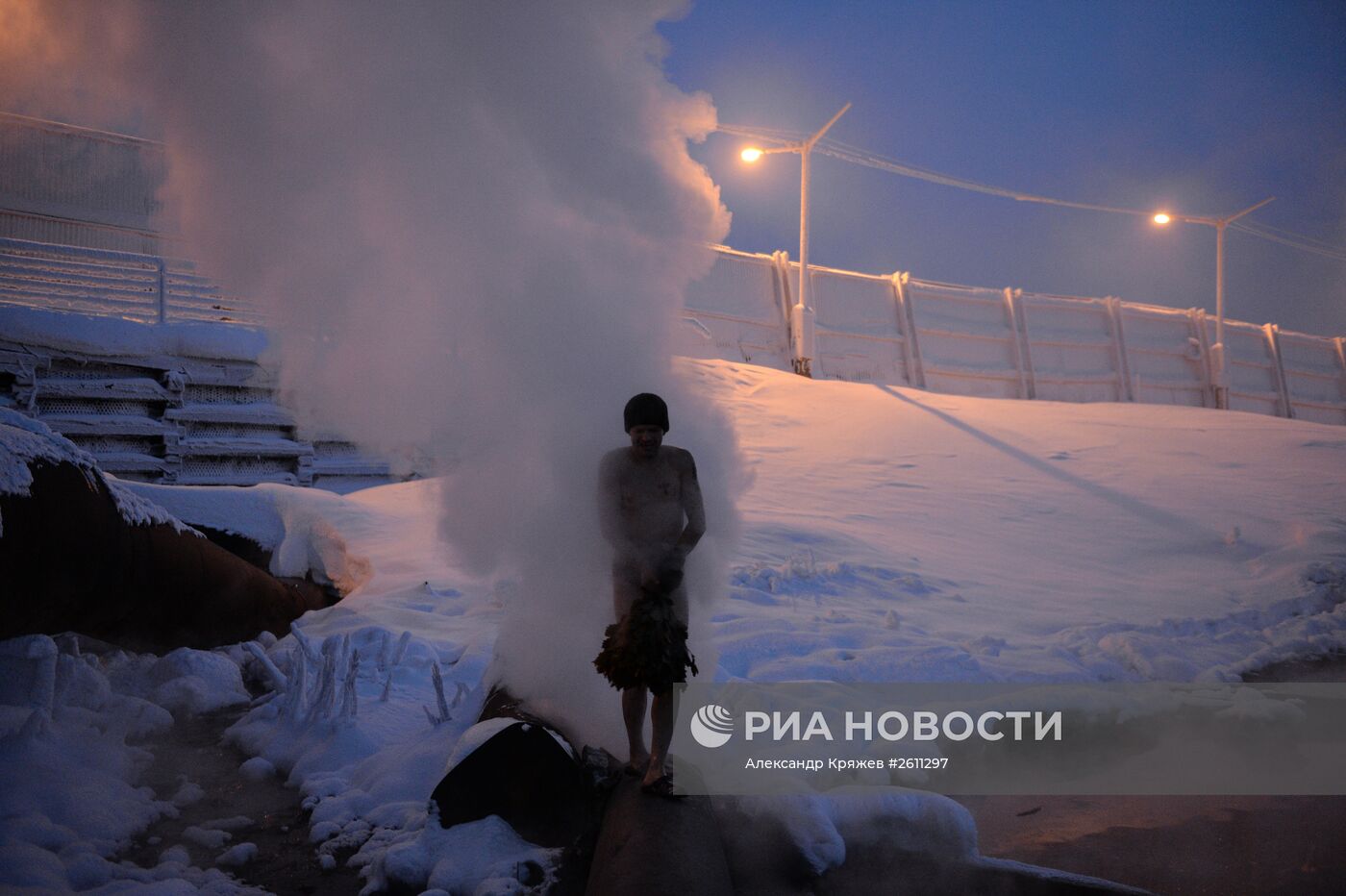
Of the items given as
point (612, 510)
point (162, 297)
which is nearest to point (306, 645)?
point (612, 510)

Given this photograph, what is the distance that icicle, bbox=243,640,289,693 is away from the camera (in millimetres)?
4348

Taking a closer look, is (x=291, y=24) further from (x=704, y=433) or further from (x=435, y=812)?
(x=435, y=812)

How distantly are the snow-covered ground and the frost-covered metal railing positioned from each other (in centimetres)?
399

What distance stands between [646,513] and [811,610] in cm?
303

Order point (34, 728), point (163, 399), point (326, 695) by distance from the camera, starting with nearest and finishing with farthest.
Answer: point (34, 728), point (326, 695), point (163, 399)

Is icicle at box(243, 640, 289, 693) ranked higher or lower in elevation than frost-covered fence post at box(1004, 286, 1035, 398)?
lower

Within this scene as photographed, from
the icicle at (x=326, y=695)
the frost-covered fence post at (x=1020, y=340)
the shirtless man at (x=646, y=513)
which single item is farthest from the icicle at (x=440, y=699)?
the frost-covered fence post at (x=1020, y=340)

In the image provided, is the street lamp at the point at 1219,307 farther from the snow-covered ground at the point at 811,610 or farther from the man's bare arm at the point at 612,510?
the man's bare arm at the point at 612,510

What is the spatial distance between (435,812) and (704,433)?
1983 millimetres

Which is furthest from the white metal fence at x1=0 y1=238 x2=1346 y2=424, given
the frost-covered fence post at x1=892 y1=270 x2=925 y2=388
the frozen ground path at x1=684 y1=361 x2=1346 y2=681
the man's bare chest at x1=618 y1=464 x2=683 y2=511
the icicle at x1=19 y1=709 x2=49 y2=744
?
the icicle at x1=19 y1=709 x2=49 y2=744

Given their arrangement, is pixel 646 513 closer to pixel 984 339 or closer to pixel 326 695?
pixel 326 695

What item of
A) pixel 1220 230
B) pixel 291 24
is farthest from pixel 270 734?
pixel 1220 230

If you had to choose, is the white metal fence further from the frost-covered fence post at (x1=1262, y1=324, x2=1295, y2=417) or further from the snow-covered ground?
the snow-covered ground

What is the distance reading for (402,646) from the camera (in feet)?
15.7
